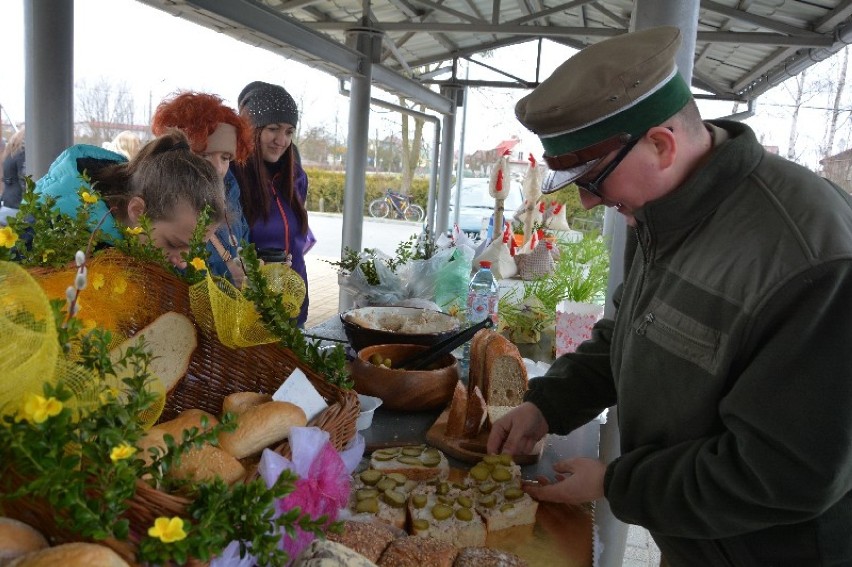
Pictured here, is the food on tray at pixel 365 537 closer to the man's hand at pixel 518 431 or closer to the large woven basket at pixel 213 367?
the large woven basket at pixel 213 367

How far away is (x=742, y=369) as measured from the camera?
45.2 inches

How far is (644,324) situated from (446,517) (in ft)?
1.82

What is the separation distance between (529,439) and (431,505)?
1.33 feet

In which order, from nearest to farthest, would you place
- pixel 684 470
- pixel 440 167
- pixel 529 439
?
pixel 684 470 → pixel 529 439 → pixel 440 167

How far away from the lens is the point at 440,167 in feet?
33.2

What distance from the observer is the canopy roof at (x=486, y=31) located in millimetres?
4453

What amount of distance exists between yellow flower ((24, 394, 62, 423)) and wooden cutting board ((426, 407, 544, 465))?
3.62 ft

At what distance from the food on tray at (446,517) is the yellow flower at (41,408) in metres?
0.77

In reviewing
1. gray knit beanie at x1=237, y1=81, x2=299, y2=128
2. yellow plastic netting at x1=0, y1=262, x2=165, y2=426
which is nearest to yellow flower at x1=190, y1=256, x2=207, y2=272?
yellow plastic netting at x1=0, y1=262, x2=165, y2=426

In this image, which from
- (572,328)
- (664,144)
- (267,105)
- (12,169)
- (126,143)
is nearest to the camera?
(664,144)

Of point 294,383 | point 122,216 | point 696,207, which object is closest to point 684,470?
point 696,207

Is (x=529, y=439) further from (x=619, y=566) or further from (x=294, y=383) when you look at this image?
(x=619, y=566)

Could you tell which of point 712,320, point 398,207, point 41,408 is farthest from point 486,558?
point 398,207

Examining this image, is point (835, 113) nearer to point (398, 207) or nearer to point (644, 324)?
point (644, 324)
